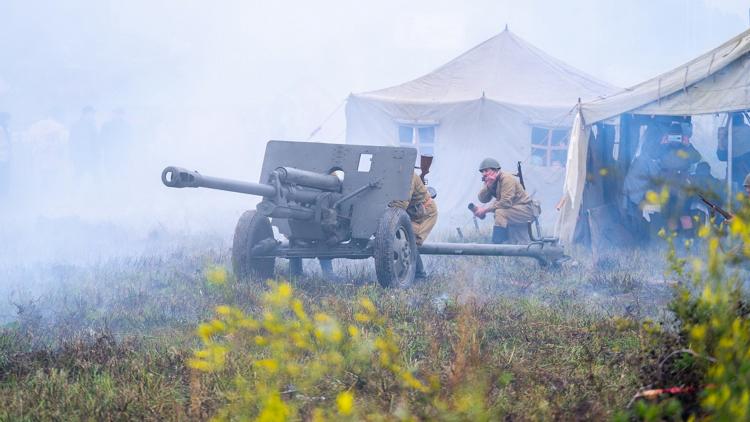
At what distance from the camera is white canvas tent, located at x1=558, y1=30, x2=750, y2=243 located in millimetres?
8519

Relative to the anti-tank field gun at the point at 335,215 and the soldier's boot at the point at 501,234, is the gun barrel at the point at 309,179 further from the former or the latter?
the soldier's boot at the point at 501,234

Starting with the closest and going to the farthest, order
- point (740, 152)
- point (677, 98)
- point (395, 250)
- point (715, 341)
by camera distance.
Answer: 1. point (715, 341)
2. point (395, 250)
3. point (677, 98)
4. point (740, 152)

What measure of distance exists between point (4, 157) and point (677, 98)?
19318 millimetres

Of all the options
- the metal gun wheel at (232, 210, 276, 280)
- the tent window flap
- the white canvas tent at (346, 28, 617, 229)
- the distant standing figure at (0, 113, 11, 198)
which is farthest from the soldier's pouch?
the distant standing figure at (0, 113, 11, 198)

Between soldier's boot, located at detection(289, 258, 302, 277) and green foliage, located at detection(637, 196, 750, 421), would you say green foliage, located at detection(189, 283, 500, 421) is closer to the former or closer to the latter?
green foliage, located at detection(637, 196, 750, 421)

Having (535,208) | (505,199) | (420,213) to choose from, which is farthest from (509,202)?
(420,213)

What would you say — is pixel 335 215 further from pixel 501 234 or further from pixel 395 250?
pixel 501 234

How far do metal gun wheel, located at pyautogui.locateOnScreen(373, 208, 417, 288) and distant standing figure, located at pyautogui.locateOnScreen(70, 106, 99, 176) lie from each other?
20.0 meters

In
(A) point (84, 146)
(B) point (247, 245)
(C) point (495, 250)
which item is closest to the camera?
(B) point (247, 245)

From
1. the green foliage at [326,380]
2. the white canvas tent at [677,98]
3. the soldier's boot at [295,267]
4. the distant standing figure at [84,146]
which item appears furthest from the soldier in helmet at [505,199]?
the distant standing figure at [84,146]

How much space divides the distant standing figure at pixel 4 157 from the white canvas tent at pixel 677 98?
644 inches

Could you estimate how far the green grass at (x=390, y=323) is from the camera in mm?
3867

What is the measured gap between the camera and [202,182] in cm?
608

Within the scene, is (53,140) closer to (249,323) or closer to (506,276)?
(506,276)
